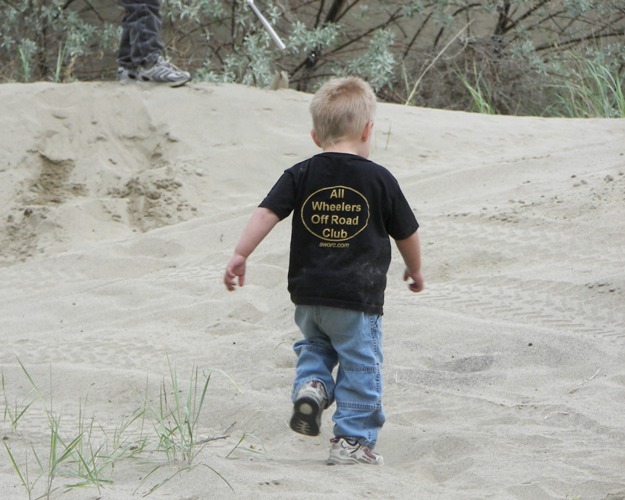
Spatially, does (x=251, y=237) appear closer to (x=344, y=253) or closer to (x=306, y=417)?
(x=344, y=253)

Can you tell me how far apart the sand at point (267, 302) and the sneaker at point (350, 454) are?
0.16 feet

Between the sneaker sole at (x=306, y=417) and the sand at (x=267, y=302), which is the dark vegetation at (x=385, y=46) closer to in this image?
the sand at (x=267, y=302)

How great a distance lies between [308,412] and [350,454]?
7.7 inches

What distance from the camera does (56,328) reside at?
4844 mm

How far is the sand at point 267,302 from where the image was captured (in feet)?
10.3

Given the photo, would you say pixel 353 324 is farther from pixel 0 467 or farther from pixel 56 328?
pixel 56 328

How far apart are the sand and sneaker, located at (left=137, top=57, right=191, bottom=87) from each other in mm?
83

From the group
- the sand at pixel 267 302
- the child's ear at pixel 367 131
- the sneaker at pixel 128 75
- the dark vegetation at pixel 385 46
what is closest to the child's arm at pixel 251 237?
the child's ear at pixel 367 131

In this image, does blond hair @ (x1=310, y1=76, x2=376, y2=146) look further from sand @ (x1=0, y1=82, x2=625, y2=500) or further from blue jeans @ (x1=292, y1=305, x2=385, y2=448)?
sand @ (x1=0, y1=82, x2=625, y2=500)

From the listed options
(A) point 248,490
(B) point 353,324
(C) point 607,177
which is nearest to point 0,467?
(A) point 248,490

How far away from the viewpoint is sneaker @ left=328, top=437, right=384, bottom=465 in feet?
10.5

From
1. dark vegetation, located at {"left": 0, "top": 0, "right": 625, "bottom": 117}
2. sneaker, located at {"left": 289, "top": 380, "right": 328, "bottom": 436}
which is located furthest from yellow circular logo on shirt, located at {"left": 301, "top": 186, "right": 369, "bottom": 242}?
dark vegetation, located at {"left": 0, "top": 0, "right": 625, "bottom": 117}

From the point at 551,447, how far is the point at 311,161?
115 cm

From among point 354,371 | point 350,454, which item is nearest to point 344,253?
point 354,371
